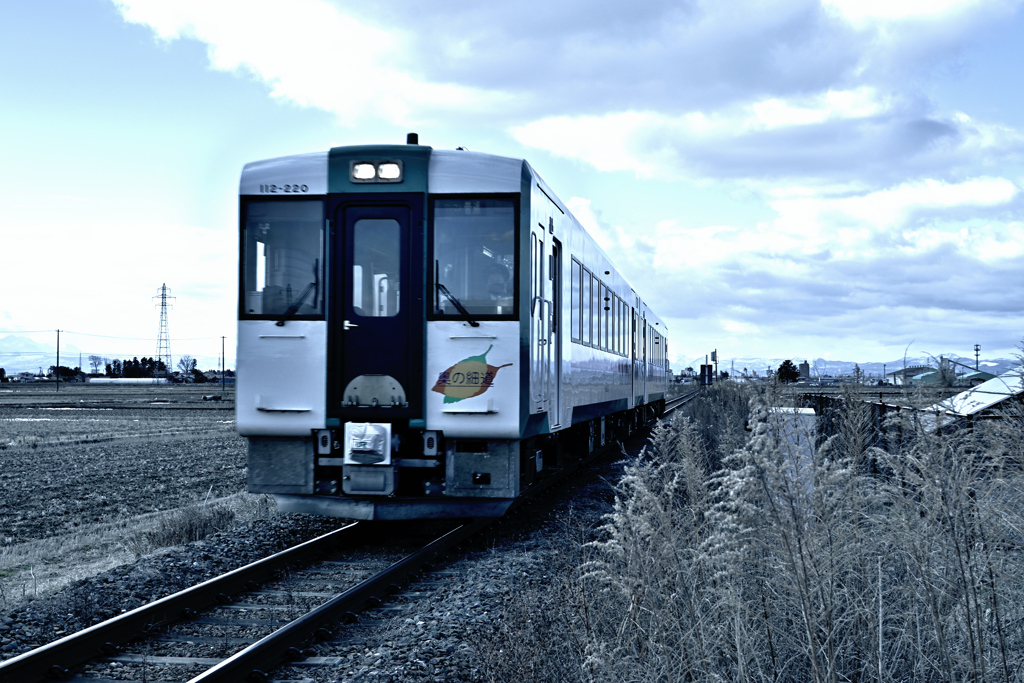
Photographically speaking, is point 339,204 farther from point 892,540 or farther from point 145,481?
point 145,481

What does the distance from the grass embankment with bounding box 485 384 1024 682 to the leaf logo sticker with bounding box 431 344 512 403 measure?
3.32 m

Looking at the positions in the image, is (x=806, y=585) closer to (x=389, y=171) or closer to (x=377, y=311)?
(x=377, y=311)

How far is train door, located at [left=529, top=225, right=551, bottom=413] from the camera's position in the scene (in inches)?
314

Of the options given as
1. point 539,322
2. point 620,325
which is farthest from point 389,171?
point 620,325

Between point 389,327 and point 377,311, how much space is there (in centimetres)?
21

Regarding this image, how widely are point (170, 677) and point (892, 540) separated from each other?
3679mm

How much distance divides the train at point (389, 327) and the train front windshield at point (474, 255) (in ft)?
0.04

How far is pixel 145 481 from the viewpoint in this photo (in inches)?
568

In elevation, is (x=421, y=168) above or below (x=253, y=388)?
above

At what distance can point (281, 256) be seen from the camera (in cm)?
794

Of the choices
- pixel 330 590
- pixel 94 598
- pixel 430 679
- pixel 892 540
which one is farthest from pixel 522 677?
pixel 94 598

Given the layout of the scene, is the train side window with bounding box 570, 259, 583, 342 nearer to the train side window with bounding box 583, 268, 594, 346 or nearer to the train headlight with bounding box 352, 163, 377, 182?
the train side window with bounding box 583, 268, 594, 346

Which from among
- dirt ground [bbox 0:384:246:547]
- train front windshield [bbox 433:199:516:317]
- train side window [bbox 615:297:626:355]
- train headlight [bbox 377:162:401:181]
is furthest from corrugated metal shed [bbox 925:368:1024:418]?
dirt ground [bbox 0:384:246:547]

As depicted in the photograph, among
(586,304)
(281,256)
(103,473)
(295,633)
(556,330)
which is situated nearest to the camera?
(295,633)
